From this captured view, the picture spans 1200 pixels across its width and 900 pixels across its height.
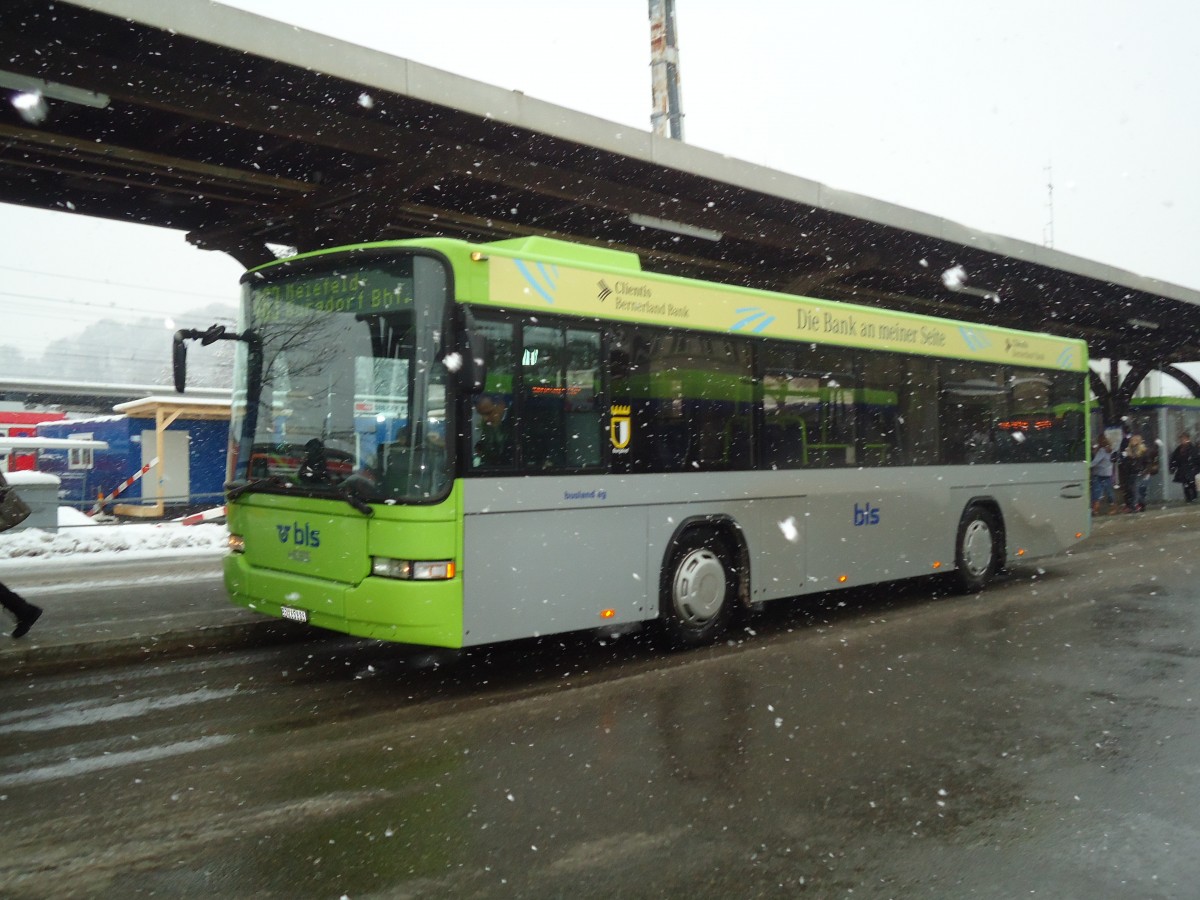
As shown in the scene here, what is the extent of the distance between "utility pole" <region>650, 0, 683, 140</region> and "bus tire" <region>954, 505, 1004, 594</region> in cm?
1404

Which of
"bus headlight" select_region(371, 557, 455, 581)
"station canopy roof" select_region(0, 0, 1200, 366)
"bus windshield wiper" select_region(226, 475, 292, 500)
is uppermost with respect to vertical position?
"station canopy roof" select_region(0, 0, 1200, 366)

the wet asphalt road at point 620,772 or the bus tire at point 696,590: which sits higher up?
the bus tire at point 696,590

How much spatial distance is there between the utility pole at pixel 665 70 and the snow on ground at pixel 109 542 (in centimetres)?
1339

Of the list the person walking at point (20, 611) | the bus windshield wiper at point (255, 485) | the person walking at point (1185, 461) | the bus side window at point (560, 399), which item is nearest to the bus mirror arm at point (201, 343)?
the bus windshield wiper at point (255, 485)

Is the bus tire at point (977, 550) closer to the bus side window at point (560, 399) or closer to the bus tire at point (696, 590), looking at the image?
the bus tire at point (696, 590)

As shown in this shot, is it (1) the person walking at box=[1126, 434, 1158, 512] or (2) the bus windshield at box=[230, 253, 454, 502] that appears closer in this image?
(2) the bus windshield at box=[230, 253, 454, 502]

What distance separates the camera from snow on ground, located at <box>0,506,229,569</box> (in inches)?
599

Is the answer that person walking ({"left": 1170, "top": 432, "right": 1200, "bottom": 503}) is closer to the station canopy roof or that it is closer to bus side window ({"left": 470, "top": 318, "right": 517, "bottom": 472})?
the station canopy roof

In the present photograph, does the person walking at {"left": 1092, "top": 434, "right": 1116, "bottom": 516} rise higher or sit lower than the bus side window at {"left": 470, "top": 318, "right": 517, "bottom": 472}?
lower

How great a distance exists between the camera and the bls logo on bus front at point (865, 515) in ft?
33.0

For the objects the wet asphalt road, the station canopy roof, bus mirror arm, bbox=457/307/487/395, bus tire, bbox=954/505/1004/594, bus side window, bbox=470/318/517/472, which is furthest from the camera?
bus tire, bbox=954/505/1004/594

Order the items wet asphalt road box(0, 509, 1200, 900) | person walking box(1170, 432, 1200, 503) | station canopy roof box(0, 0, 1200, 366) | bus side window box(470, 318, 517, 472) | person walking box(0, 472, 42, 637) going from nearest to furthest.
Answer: wet asphalt road box(0, 509, 1200, 900) → bus side window box(470, 318, 517, 472) → person walking box(0, 472, 42, 637) → station canopy roof box(0, 0, 1200, 366) → person walking box(1170, 432, 1200, 503)

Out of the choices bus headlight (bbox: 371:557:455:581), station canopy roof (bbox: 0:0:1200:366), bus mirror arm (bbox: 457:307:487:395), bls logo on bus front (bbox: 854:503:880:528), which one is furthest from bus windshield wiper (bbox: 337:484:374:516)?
bls logo on bus front (bbox: 854:503:880:528)

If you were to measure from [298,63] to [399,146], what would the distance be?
6.77 feet
